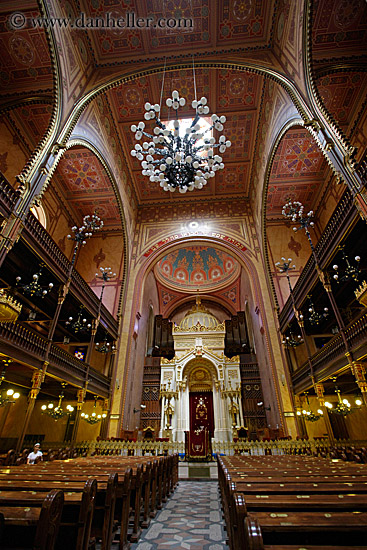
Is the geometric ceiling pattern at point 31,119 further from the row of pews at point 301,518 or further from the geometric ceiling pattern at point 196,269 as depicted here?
the row of pews at point 301,518

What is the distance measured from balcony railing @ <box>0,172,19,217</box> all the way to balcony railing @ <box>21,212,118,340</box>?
31.7 inches

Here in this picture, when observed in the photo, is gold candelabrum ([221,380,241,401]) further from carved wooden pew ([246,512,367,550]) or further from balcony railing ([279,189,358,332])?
carved wooden pew ([246,512,367,550])

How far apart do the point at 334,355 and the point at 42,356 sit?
8.81 m

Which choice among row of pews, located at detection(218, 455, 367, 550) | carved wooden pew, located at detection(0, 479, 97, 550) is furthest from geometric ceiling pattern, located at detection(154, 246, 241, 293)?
row of pews, located at detection(218, 455, 367, 550)

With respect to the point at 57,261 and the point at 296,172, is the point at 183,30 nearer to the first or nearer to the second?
the point at 296,172

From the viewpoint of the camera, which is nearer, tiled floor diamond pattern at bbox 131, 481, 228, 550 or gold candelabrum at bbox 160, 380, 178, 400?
tiled floor diamond pattern at bbox 131, 481, 228, 550

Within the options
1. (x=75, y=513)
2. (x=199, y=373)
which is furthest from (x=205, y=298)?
(x=75, y=513)

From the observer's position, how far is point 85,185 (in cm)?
1463

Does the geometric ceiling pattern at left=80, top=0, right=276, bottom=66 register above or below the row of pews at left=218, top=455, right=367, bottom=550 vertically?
above

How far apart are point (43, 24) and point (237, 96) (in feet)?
26.9

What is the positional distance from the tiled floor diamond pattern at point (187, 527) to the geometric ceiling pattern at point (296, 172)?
42.7ft

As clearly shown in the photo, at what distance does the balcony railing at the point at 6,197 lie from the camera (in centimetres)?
609

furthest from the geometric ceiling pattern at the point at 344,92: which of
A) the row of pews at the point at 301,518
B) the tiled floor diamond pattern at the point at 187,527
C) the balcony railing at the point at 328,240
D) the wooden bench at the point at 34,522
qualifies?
the wooden bench at the point at 34,522

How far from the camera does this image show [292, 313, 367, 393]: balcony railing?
6.73 meters
